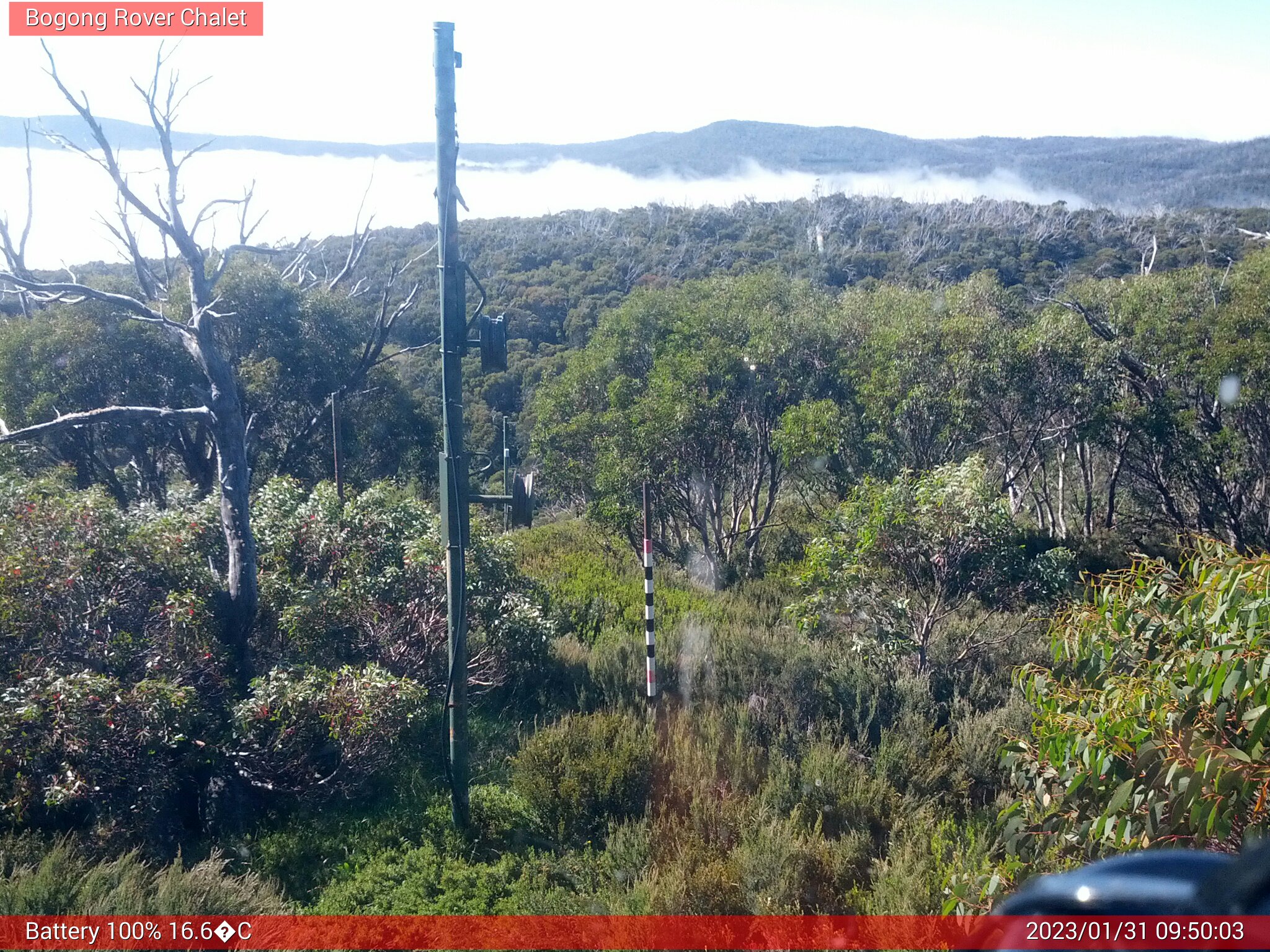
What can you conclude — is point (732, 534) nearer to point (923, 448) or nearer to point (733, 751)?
point (923, 448)

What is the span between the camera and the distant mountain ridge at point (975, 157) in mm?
48250

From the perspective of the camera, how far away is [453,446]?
5.93m

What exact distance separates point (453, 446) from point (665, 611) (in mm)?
5277

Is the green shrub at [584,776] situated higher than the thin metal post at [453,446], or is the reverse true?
the thin metal post at [453,446]

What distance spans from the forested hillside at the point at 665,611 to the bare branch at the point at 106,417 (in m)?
0.10

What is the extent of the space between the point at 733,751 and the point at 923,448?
8189mm

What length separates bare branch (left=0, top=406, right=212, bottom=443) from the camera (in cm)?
597

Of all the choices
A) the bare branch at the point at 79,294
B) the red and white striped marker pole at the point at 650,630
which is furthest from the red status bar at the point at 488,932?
the bare branch at the point at 79,294

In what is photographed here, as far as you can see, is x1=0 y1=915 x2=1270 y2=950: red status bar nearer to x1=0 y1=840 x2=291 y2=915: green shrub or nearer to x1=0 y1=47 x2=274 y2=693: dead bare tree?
x1=0 y1=840 x2=291 y2=915: green shrub

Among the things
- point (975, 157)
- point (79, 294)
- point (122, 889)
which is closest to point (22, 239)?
point (79, 294)

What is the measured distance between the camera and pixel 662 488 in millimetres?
13031

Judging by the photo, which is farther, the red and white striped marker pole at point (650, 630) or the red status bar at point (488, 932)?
the red and white striped marker pole at point (650, 630)

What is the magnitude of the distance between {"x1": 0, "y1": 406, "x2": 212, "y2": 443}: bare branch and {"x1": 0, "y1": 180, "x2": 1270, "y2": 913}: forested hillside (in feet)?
0.32

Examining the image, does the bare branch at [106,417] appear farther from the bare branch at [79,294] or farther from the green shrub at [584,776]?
the green shrub at [584,776]
